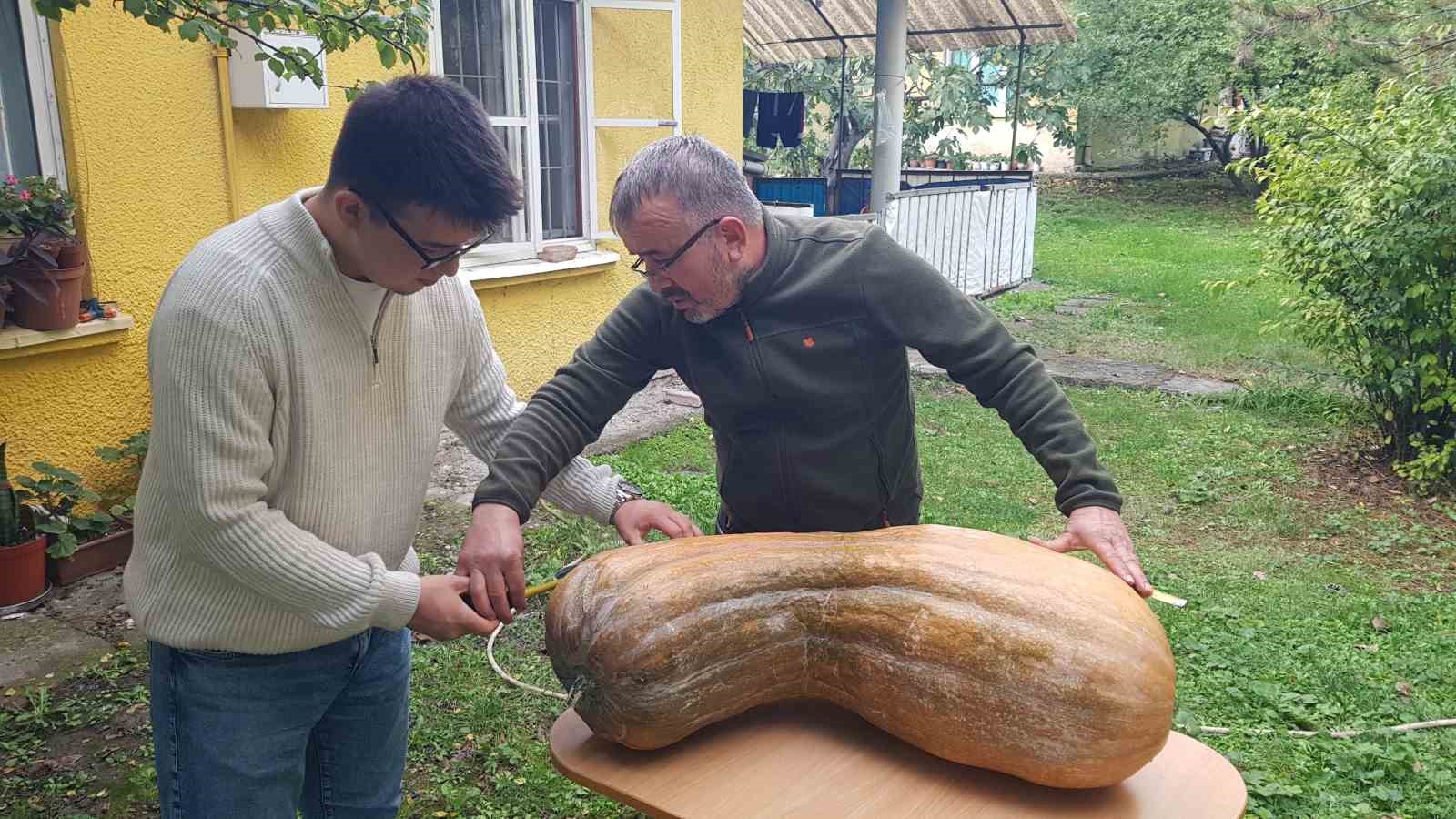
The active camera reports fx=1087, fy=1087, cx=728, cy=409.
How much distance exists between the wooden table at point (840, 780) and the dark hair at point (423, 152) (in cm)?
103

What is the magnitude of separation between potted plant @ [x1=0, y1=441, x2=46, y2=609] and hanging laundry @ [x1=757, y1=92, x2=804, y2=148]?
12008mm

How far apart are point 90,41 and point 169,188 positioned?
0.71 meters

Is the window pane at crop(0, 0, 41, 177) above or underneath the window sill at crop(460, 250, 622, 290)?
above

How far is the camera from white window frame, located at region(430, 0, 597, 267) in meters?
6.86

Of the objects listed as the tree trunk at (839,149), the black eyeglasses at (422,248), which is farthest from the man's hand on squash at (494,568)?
the tree trunk at (839,149)

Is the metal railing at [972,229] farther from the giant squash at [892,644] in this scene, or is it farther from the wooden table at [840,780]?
the wooden table at [840,780]

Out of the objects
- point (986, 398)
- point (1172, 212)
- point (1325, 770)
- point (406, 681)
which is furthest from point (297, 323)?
point (1172, 212)

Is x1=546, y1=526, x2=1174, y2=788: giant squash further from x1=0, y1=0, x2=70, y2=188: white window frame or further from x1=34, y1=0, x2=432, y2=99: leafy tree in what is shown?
x1=0, y1=0, x2=70, y2=188: white window frame

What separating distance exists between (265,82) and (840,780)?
4.67 metres

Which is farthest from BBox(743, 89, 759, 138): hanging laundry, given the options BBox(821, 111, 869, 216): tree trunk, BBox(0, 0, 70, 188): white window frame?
BBox(0, 0, 70, 188): white window frame

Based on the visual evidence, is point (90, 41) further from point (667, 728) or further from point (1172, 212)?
point (1172, 212)

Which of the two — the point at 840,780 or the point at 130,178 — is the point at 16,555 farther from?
the point at 840,780

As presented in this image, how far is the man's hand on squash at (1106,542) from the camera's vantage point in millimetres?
2121

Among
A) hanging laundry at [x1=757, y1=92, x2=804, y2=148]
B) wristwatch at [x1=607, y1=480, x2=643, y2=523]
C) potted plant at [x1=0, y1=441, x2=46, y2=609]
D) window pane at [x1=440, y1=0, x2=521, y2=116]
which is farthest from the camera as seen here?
hanging laundry at [x1=757, y1=92, x2=804, y2=148]
